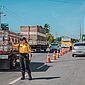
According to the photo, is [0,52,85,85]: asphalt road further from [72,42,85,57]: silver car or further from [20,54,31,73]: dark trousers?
[72,42,85,57]: silver car

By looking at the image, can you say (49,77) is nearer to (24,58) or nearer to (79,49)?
(24,58)

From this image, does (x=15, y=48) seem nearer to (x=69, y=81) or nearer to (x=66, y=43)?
(x=69, y=81)

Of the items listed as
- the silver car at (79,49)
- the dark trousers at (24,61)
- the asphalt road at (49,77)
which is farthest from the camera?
the silver car at (79,49)

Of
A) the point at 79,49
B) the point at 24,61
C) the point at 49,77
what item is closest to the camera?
the point at 24,61

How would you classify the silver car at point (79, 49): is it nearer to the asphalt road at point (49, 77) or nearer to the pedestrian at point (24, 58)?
the asphalt road at point (49, 77)

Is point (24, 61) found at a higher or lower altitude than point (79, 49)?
lower

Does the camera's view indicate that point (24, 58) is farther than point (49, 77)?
No

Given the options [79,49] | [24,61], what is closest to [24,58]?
[24,61]

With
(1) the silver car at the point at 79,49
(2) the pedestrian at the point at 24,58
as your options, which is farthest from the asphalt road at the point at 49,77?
(1) the silver car at the point at 79,49

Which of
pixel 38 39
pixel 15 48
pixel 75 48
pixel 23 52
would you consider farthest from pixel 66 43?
pixel 23 52

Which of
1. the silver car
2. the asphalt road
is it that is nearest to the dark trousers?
the asphalt road

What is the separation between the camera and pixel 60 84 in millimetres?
11719

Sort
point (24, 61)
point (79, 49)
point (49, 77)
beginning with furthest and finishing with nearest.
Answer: point (79, 49)
point (49, 77)
point (24, 61)

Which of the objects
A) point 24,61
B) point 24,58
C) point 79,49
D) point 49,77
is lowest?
point 49,77
